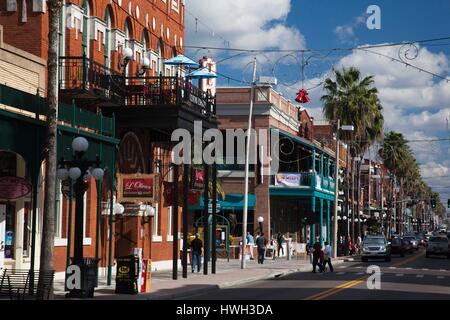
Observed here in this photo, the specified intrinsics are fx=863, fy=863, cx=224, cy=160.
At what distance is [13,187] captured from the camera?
77.6ft

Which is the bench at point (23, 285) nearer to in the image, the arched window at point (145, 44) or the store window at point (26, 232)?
the store window at point (26, 232)

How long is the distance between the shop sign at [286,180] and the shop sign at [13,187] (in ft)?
118

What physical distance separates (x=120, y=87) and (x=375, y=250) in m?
28.7

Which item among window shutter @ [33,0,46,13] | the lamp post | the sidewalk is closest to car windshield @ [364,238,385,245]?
the sidewalk

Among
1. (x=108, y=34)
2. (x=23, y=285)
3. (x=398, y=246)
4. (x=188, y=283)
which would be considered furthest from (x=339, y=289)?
(x=398, y=246)

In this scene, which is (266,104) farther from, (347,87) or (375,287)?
(375,287)

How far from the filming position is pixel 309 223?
6650 cm

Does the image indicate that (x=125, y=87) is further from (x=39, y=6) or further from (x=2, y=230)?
(x=2, y=230)

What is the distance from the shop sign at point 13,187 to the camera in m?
23.5

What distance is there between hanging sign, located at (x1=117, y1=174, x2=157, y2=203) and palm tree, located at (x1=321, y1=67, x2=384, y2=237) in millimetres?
36926

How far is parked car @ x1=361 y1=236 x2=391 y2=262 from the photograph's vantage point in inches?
2169

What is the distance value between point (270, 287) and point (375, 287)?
3.68 metres

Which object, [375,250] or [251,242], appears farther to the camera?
[375,250]

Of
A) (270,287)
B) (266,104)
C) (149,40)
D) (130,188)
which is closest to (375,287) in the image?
(270,287)
